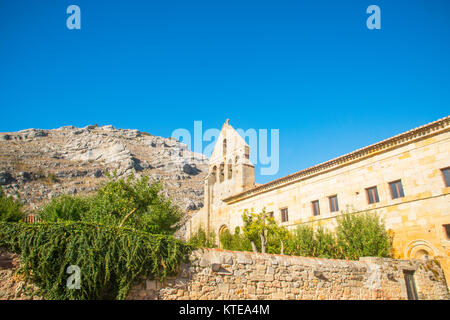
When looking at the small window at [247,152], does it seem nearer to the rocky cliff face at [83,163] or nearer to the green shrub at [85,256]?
the green shrub at [85,256]

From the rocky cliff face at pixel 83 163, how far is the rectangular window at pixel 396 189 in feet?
148

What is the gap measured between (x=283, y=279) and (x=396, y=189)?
A: 10298mm

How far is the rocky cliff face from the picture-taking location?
61.7m

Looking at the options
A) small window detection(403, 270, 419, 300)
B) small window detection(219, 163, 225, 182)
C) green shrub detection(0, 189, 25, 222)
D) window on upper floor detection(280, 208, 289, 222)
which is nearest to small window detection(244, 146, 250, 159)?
small window detection(219, 163, 225, 182)

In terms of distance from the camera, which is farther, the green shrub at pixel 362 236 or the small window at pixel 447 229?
the green shrub at pixel 362 236

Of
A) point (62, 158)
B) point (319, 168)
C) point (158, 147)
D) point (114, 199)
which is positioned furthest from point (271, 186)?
point (158, 147)

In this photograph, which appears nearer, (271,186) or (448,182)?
(448,182)

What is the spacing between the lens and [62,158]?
3349 inches

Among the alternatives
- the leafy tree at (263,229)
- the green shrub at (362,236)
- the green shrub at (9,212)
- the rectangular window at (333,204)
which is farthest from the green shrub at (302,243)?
the green shrub at (9,212)

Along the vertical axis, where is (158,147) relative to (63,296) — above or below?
above

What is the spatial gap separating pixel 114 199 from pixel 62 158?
77.0 metres

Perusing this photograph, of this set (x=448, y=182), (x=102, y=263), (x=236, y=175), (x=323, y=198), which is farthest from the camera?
(x=236, y=175)

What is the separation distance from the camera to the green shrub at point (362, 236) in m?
16.0
